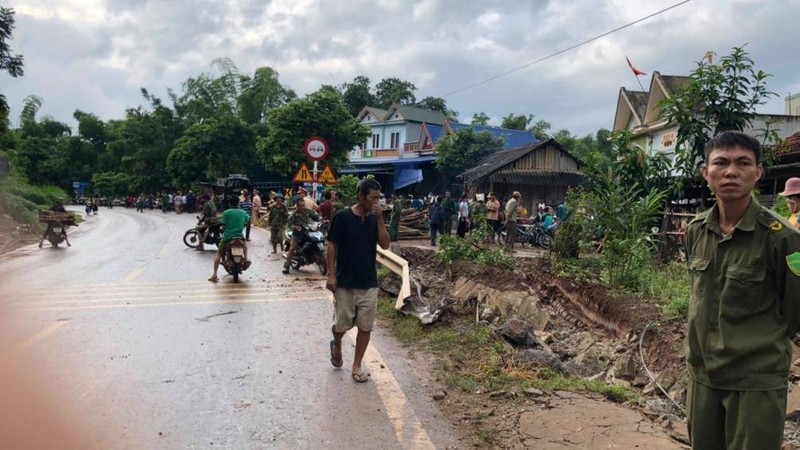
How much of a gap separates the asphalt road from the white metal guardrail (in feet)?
2.82

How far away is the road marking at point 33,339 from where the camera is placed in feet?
19.0

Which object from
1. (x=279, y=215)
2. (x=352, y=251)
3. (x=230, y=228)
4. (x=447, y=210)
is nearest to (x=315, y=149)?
(x=279, y=215)

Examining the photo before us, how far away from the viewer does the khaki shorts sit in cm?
536

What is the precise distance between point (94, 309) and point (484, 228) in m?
7.64

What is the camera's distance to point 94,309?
→ 8117 mm

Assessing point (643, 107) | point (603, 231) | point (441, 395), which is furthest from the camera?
point (643, 107)

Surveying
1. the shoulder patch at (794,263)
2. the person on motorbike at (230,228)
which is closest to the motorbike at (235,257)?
the person on motorbike at (230,228)

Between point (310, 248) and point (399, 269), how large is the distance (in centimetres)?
365

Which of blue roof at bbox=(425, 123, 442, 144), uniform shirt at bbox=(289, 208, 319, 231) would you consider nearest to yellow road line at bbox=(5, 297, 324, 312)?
uniform shirt at bbox=(289, 208, 319, 231)

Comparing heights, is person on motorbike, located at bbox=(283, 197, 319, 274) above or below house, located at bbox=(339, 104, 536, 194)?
below

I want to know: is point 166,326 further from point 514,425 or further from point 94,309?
point 514,425

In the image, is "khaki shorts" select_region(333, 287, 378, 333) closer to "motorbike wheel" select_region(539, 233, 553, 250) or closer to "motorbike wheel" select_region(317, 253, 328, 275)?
"motorbike wheel" select_region(317, 253, 328, 275)

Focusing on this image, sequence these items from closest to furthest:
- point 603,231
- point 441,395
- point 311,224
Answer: point 441,395, point 603,231, point 311,224

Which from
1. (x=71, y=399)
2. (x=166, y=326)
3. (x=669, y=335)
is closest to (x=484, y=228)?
(x=669, y=335)
